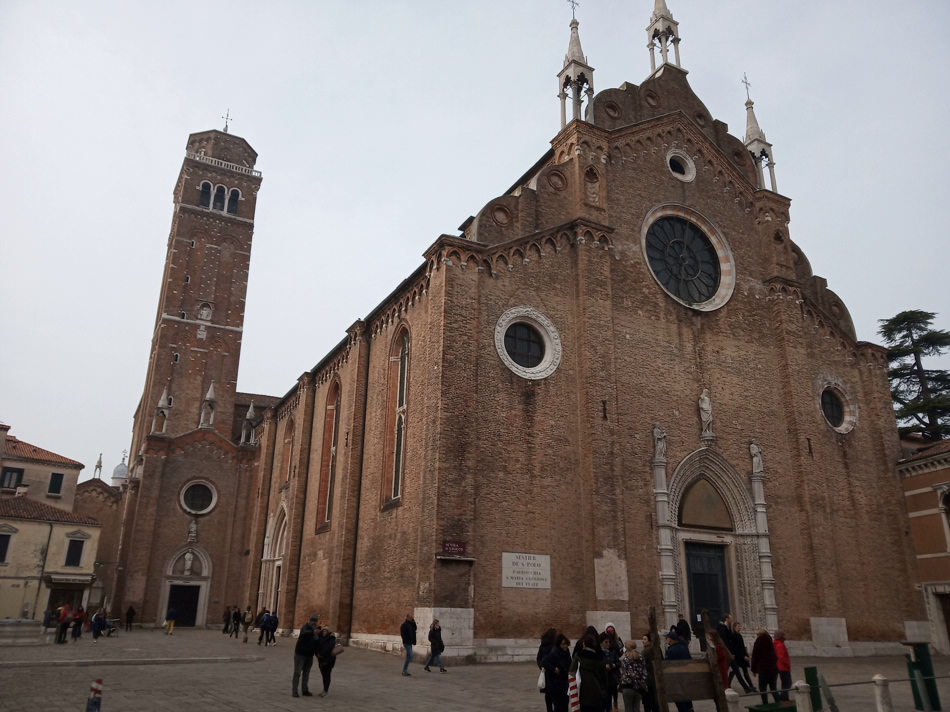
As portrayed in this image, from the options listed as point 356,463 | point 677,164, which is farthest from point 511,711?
point 677,164

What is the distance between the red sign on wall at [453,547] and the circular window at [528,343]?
15.1 ft

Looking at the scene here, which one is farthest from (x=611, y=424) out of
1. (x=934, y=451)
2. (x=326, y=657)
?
(x=934, y=451)

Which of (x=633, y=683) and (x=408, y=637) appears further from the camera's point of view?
(x=408, y=637)

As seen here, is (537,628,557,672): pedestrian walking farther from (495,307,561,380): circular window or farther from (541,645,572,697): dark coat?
(495,307,561,380): circular window

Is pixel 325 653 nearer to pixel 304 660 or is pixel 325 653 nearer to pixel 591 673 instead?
pixel 304 660

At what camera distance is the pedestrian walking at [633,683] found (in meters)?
8.75

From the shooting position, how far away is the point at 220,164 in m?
46.2

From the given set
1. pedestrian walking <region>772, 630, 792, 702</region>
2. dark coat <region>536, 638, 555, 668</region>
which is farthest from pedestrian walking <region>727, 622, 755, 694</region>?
dark coat <region>536, 638, 555, 668</region>

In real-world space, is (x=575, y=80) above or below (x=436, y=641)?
above

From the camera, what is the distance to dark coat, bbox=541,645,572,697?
8.23 metres

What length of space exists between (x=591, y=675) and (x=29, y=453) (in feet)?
126

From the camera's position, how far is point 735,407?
2158 centimetres

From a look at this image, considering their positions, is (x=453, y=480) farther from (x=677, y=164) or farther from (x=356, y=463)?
(x=677, y=164)

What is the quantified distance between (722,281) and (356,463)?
12.9m
